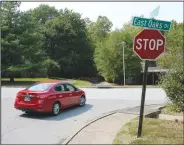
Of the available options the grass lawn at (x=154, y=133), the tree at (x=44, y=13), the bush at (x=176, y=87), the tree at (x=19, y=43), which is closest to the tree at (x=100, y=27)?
the tree at (x=44, y=13)

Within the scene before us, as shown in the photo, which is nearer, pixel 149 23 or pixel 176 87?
pixel 149 23

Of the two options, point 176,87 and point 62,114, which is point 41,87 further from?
point 176,87

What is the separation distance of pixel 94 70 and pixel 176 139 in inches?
1976

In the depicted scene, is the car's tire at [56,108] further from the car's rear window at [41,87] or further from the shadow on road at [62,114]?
the car's rear window at [41,87]

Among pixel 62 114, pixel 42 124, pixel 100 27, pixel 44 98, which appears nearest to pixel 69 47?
pixel 100 27

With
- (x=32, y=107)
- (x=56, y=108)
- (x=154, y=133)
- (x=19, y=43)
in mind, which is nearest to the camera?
(x=154, y=133)

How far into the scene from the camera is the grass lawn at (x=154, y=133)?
27.3 ft

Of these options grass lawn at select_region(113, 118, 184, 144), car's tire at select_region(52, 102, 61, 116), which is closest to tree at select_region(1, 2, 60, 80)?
car's tire at select_region(52, 102, 61, 116)

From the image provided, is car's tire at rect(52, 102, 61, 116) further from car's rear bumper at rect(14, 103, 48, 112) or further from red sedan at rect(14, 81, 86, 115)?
car's rear bumper at rect(14, 103, 48, 112)

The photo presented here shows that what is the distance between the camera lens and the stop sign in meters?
8.69

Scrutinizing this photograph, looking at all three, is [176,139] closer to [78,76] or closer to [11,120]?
[11,120]

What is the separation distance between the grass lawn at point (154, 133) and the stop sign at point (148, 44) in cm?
227

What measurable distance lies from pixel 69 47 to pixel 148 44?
48106mm

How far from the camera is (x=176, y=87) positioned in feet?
37.5
